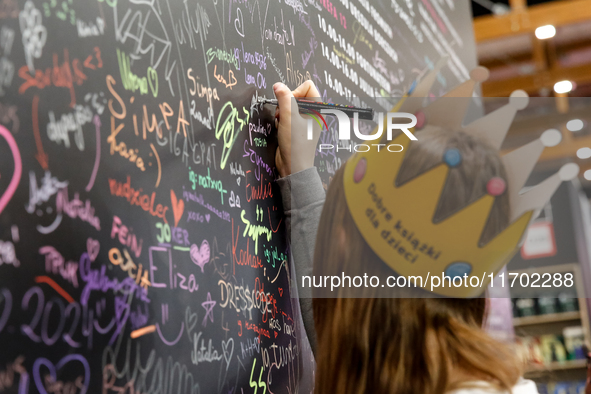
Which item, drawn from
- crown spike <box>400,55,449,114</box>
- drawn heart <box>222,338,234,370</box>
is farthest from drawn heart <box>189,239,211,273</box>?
crown spike <box>400,55,449,114</box>

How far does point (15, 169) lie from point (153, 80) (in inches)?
12.8

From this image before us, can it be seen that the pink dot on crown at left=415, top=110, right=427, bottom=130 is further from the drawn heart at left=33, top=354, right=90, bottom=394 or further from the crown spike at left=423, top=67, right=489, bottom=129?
the drawn heart at left=33, top=354, right=90, bottom=394

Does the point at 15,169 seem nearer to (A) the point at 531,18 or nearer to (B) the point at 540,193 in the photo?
(B) the point at 540,193

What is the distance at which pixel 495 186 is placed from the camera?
745mm

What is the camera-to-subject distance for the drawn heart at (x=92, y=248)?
29.3 inches

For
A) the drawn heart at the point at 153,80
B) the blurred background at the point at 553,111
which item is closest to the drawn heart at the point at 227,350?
the drawn heart at the point at 153,80

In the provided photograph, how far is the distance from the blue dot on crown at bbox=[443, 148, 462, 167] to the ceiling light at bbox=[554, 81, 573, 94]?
4.96 metres

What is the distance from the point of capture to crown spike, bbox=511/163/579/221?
78 centimetres

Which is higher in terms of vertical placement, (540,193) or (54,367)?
(540,193)

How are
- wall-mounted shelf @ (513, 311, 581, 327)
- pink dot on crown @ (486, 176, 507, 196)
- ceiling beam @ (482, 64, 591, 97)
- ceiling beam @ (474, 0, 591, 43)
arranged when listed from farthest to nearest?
wall-mounted shelf @ (513, 311, 581, 327) → ceiling beam @ (482, 64, 591, 97) → ceiling beam @ (474, 0, 591, 43) → pink dot on crown @ (486, 176, 507, 196)

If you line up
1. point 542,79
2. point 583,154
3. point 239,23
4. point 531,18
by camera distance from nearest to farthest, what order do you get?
point 239,23 < point 583,154 < point 531,18 < point 542,79

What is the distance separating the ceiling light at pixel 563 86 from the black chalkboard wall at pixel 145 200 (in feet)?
14.6

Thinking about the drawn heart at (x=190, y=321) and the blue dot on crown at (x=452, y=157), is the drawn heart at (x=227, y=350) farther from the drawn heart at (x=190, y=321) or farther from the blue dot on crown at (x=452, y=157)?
the blue dot on crown at (x=452, y=157)

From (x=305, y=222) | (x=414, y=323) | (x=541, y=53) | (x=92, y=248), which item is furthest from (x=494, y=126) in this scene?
(x=541, y=53)
